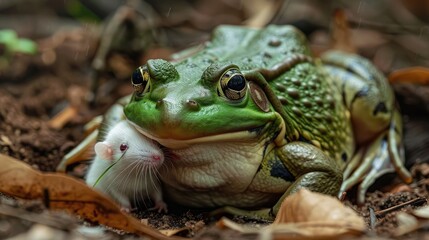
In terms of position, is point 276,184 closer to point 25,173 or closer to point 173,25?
point 25,173

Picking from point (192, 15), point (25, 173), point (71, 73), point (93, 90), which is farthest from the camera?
point (192, 15)

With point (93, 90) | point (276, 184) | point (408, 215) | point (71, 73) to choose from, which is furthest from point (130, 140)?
point (71, 73)

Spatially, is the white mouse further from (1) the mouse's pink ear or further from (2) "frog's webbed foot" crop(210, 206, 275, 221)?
(2) "frog's webbed foot" crop(210, 206, 275, 221)

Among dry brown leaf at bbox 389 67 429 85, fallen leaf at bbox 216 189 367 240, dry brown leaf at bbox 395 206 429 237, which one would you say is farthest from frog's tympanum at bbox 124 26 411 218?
dry brown leaf at bbox 395 206 429 237

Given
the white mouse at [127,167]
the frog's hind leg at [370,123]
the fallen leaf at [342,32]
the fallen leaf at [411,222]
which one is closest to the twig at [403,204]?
the frog's hind leg at [370,123]

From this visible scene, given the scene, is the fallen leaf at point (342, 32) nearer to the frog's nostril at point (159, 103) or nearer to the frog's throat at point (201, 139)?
the frog's throat at point (201, 139)
